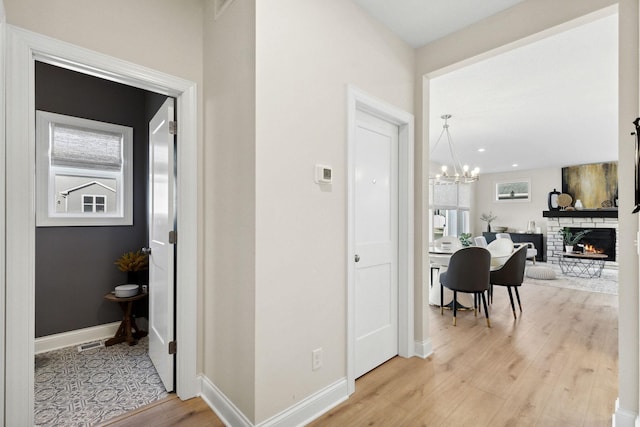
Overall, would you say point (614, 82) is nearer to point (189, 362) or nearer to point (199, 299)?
point (199, 299)

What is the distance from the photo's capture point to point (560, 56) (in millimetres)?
2928

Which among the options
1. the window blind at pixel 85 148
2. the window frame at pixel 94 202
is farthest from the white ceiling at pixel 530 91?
the window frame at pixel 94 202

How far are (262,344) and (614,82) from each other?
4.48 m

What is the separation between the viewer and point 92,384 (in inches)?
88.4

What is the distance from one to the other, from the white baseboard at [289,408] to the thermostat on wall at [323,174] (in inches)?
51.2

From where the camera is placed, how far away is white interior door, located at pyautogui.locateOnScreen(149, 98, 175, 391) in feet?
7.03

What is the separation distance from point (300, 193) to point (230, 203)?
0.42 m

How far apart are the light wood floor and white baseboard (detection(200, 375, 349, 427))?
0.04 m

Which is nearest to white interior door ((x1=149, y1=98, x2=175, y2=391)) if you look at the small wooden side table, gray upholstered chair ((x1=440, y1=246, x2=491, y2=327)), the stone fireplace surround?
the small wooden side table

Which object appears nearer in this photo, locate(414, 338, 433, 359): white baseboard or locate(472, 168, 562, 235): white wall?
locate(414, 338, 433, 359): white baseboard

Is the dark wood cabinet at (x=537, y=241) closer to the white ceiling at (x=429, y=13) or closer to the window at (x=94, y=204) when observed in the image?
the white ceiling at (x=429, y=13)

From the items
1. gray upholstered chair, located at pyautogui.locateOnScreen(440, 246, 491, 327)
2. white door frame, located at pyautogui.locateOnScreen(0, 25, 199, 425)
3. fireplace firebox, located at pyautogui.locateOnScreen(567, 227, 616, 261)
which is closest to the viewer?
white door frame, located at pyautogui.locateOnScreen(0, 25, 199, 425)

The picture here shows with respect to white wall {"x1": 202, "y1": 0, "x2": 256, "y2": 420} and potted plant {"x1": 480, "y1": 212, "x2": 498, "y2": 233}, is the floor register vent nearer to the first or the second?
white wall {"x1": 202, "y1": 0, "x2": 256, "y2": 420}

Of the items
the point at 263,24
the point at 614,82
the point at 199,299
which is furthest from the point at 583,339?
the point at 263,24
